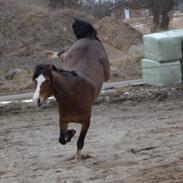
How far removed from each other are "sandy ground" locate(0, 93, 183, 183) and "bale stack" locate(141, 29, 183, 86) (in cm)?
186

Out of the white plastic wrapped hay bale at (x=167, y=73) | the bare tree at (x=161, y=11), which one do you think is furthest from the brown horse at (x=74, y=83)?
the bare tree at (x=161, y=11)

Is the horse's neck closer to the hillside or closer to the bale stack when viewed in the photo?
the bale stack

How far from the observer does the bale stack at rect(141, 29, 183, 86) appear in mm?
18125

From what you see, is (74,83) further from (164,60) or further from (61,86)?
(164,60)

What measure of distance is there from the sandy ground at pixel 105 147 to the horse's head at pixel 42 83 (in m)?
1.04

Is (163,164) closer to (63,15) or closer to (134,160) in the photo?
(134,160)

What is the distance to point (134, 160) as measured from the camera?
29.3 ft

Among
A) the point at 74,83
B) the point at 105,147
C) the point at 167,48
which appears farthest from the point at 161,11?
the point at 74,83

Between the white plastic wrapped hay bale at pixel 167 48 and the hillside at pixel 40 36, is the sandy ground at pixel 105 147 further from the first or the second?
the hillside at pixel 40 36

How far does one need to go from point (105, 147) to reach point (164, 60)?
8237mm

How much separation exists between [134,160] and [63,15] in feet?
86.4

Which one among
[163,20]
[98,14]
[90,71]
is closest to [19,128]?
[90,71]

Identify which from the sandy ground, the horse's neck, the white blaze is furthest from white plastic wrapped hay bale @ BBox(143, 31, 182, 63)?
the white blaze

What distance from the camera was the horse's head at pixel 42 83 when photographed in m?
8.18
